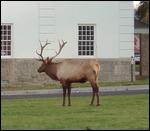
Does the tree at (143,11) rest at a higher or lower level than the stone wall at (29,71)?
higher

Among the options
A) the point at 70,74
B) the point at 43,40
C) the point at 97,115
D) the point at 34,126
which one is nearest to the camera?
the point at 34,126

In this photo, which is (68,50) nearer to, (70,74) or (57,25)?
(57,25)

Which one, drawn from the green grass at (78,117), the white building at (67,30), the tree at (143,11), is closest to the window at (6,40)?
the white building at (67,30)

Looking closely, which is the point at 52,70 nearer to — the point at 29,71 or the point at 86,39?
the point at 29,71

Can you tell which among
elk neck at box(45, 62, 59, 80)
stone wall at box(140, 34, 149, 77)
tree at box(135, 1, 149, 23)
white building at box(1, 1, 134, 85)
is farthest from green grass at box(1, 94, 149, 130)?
tree at box(135, 1, 149, 23)

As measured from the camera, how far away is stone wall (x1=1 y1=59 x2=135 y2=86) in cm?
3131

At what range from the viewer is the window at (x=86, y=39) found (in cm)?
3200

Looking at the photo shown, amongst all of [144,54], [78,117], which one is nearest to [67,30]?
[144,54]

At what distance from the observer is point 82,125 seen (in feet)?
40.7

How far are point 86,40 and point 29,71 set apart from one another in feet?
11.7

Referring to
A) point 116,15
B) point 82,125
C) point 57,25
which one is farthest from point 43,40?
point 82,125

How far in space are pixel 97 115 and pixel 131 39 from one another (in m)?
17.9

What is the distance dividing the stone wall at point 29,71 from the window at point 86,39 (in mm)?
931

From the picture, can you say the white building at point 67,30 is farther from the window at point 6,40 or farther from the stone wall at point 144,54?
the stone wall at point 144,54
